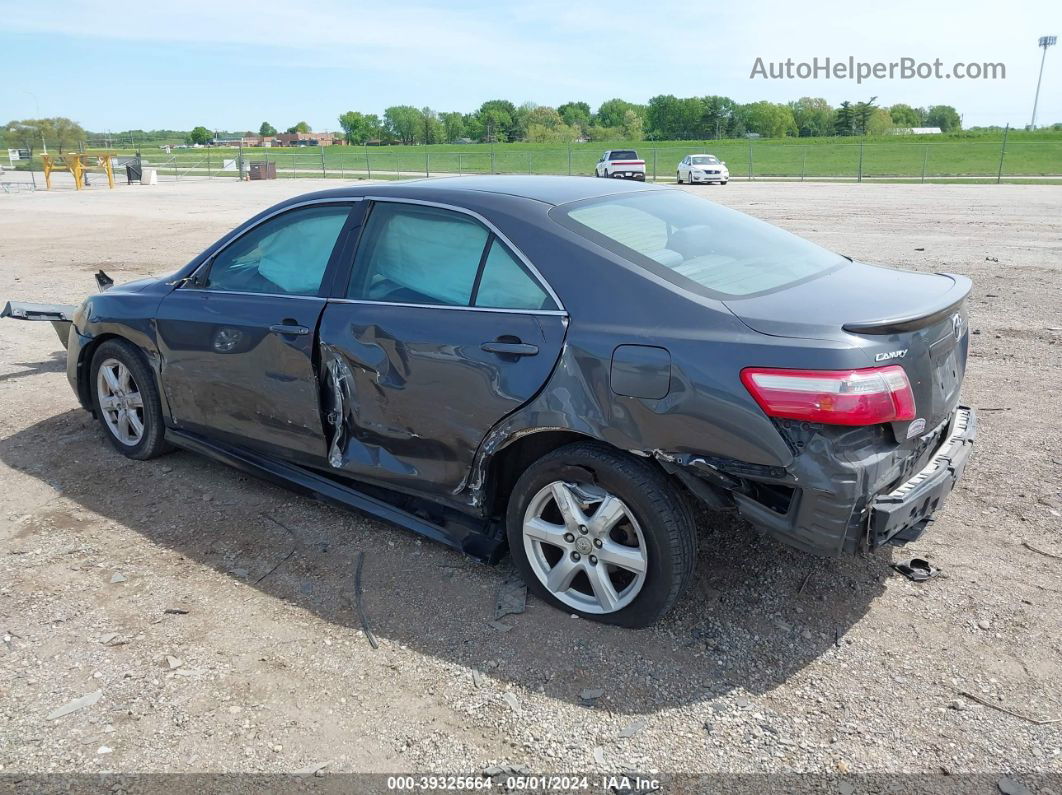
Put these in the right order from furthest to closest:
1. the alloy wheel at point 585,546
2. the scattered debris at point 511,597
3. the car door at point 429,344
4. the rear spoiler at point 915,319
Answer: the scattered debris at point 511,597
the car door at point 429,344
the alloy wheel at point 585,546
the rear spoiler at point 915,319

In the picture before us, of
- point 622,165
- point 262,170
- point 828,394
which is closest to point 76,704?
point 828,394

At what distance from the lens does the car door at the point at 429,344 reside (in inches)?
130

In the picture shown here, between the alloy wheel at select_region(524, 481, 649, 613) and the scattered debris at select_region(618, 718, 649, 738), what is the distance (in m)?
0.50

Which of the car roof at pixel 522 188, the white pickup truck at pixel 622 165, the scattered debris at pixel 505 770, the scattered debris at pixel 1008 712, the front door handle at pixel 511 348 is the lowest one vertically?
the scattered debris at pixel 505 770

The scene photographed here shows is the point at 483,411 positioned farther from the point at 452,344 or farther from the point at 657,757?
the point at 657,757

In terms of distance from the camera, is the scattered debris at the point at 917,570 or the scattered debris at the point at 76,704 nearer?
the scattered debris at the point at 76,704

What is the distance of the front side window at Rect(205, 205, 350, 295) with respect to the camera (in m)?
4.05

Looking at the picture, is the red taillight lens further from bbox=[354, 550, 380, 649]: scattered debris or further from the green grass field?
the green grass field

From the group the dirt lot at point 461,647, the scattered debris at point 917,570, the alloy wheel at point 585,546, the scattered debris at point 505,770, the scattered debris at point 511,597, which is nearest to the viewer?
the scattered debris at point 505,770

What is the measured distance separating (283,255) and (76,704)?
2.22m

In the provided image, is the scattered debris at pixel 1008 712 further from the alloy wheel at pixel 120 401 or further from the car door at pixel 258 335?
the alloy wheel at pixel 120 401

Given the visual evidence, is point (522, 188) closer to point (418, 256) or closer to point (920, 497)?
point (418, 256)

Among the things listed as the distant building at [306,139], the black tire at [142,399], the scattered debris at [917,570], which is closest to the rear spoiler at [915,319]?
the scattered debris at [917,570]

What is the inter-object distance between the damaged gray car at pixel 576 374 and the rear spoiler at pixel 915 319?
0.01 meters
